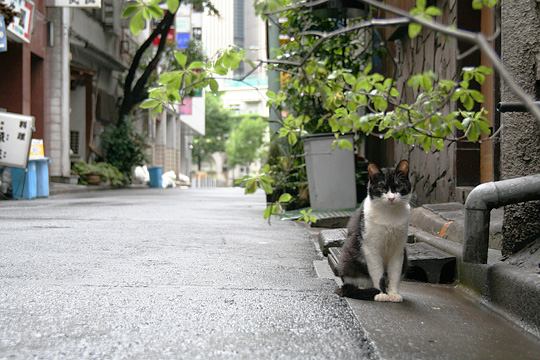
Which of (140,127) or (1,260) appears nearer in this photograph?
(1,260)

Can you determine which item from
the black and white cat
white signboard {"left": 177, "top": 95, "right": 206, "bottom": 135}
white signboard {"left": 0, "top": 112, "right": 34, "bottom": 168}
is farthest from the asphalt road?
white signboard {"left": 177, "top": 95, "right": 206, "bottom": 135}

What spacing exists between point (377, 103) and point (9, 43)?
17919mm

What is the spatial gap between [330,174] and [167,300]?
19.9ft

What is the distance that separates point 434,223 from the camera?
239 inches

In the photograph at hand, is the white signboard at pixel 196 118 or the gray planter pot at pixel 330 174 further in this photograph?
the white signboard at pixel 196 118

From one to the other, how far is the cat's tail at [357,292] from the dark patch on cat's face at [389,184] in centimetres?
52

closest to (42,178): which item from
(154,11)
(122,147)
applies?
(122,147)

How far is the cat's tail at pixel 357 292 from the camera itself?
12.7 ft

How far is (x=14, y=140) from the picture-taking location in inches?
566

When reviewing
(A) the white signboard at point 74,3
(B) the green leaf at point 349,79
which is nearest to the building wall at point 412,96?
(B) the green leaf at point 349,79

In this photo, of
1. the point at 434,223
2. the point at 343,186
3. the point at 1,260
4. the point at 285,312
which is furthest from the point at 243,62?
the point at 343,186

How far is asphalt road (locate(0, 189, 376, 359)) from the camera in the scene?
282 cm

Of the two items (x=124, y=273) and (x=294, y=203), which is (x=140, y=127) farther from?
(x=124, y=273)

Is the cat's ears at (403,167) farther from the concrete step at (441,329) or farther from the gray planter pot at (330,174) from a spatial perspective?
the gray planter pot at (330,174)
